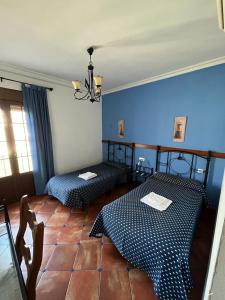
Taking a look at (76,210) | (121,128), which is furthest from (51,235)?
(121,128)

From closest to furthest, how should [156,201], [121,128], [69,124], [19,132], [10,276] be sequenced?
[10,276], [156,201], [19,132], [69,124], [121,128]

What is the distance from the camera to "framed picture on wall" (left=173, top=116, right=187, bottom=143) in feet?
8.68

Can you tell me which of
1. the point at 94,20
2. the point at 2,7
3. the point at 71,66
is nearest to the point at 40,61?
the point at 71,66

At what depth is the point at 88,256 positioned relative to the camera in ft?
5.60

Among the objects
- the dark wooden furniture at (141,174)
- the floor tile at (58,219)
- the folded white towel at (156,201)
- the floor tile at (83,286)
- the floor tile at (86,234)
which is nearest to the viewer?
the floor tile at (83,286)

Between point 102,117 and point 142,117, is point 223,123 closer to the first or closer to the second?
point 142,117

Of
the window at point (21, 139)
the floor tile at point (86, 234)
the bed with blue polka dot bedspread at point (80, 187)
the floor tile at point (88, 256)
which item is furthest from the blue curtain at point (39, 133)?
the floor tile at point (88, 256)

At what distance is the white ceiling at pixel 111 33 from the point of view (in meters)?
1.25

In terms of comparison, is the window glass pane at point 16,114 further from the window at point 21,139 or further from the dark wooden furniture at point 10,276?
the dark wooden furniture at point 10,276

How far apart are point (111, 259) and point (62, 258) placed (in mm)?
576

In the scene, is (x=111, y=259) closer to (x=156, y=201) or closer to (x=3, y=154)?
(x=156, y=201)

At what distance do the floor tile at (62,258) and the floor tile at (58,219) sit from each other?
47 centimetres

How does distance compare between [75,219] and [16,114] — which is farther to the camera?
[16,114]

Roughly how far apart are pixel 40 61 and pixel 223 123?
10.0 feet
